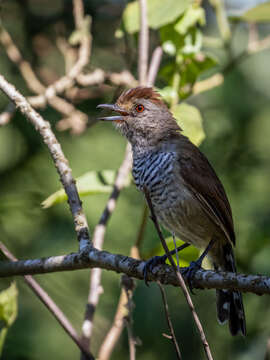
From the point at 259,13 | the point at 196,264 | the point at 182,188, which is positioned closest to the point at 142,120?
the point at 182,188

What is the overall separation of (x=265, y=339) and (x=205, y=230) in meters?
1.46

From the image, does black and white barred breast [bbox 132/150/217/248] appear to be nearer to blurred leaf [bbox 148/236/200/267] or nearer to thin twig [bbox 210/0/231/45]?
blurred leaf [bbox 148/236/200/267]

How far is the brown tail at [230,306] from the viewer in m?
4.17

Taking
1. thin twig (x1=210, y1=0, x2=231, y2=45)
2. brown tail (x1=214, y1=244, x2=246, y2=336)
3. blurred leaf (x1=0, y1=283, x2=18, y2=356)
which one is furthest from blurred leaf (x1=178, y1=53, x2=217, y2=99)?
blurred leaf (x1=0, y1=283, x2=18, y2=356)

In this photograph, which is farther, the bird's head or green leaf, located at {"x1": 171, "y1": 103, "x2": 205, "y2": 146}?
the bird's head

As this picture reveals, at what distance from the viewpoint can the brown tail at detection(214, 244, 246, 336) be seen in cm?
417

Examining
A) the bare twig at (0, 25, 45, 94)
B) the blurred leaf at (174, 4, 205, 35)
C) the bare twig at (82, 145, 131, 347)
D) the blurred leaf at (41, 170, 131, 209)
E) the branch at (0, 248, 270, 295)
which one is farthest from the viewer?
the bare twig at (0, 25, 45, 94)

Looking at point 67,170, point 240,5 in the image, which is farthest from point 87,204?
point 240,5

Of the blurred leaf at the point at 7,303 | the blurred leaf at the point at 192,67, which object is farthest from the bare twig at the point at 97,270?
the blurred leaf at the point at 192,67

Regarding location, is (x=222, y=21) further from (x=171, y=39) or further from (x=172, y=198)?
(x=172, y=198)

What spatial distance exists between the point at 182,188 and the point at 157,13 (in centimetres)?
128

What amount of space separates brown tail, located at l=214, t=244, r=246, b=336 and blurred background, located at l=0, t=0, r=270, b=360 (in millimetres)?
454

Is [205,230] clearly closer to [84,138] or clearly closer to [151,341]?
[151,341]

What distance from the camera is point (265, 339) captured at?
4949mm
